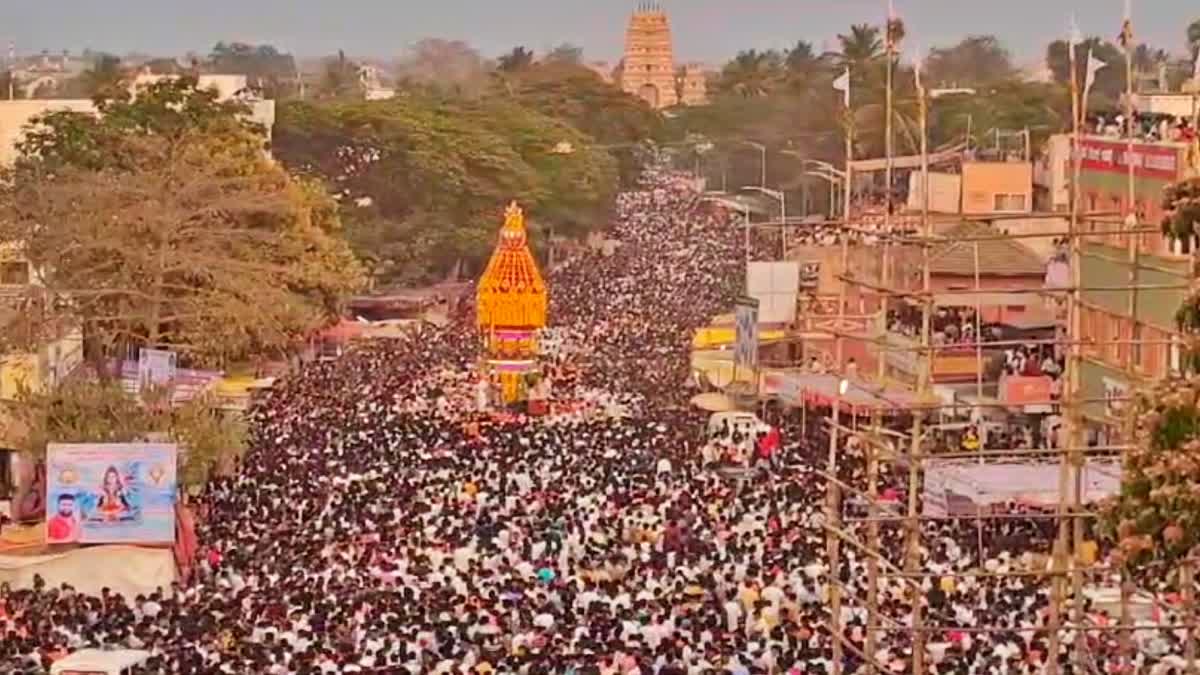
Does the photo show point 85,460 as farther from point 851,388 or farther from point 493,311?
point 493,311

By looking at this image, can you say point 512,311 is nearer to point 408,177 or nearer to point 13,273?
point 13,273

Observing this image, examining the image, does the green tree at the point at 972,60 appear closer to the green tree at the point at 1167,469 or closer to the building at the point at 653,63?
the building at the point at 653,63

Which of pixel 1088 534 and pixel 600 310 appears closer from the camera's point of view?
pixel 1088 534

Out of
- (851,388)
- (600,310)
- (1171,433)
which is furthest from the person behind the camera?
(600,310)

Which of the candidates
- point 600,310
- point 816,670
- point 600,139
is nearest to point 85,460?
point 816,670

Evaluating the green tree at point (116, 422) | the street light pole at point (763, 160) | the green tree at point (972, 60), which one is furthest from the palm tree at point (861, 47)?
the green tree at point (116, 422)

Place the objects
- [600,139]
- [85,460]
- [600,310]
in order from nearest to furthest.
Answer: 1. [85,460]
2. [600,310]
3. [600,139]
